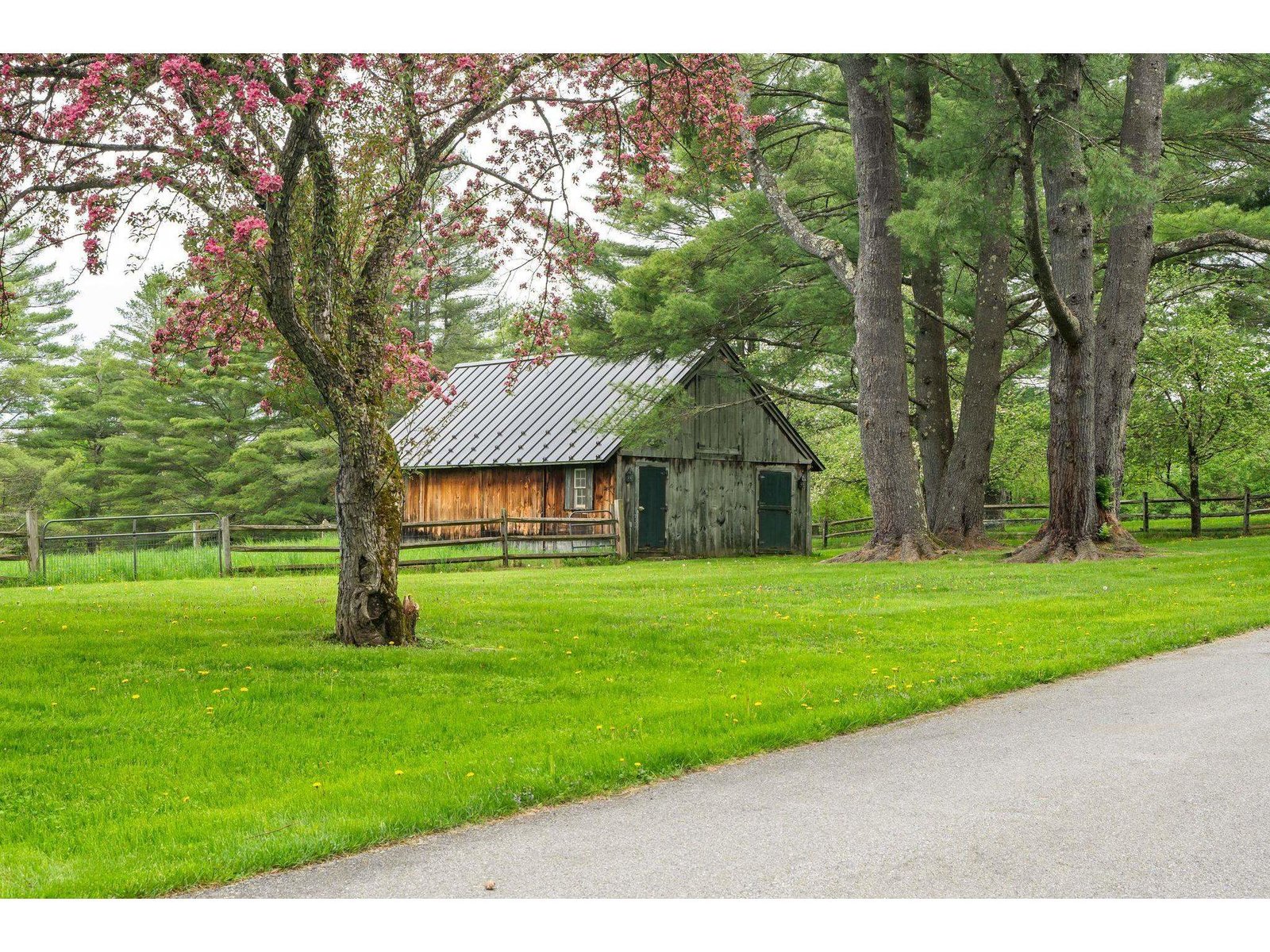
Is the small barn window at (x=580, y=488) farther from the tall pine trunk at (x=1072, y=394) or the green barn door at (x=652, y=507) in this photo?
the tall pine trunk at (x=1072, y=394)

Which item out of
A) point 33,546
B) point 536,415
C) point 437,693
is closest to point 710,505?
point 536,415

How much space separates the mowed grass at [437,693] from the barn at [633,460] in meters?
11.7

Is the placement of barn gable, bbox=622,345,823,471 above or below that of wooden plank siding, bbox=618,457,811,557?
above

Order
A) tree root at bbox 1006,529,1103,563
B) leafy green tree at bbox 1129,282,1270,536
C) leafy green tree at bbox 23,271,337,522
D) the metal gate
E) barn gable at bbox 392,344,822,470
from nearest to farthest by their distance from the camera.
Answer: tree root at bbox 1006,529,1103,563 → the metal gate → leafy green tree at bbox 1129,282,1270,536 → barn gable at bbox 392,344,822,470 → leafy green tree at bbox 23,271,337,522

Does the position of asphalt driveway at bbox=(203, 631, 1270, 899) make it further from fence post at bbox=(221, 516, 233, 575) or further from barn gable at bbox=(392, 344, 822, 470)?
barn gable at bbox=(392, 344, 822, 470)

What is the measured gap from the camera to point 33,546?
22.0 meters

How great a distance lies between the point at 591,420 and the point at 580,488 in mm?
1685

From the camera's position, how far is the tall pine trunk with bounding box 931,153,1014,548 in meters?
23.7

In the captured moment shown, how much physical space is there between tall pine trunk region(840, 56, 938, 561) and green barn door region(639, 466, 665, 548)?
7.37 metres

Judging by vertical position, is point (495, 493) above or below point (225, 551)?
above

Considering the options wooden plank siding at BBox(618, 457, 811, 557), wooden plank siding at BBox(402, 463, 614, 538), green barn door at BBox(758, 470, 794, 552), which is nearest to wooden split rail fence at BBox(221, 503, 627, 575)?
wooden plank siding at BBox(402, 463, 614, 538)

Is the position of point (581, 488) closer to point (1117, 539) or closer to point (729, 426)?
point (729, 426)

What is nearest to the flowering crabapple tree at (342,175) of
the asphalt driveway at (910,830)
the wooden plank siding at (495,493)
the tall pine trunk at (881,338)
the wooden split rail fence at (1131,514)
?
the asphalt driveway at (910,830)

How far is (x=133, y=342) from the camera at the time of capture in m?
43.2
